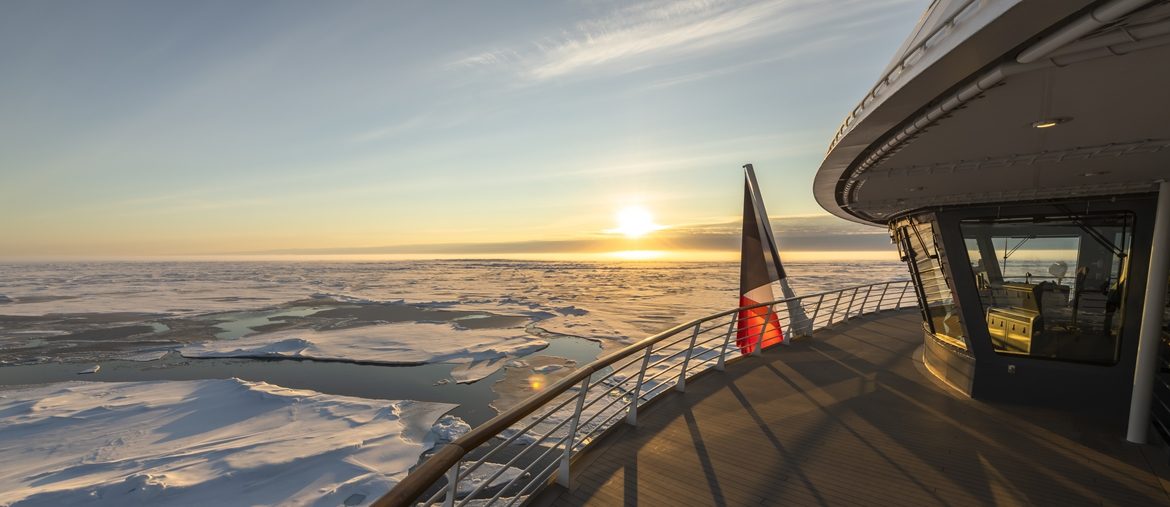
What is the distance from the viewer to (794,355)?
10.0 meters

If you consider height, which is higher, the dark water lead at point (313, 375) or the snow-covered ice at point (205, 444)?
the snow-covered ice at point (205, 444)

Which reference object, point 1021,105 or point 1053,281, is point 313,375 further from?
point 1021,105

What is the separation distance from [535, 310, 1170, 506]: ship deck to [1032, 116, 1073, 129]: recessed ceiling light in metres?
3.19

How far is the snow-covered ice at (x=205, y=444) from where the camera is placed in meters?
9.84

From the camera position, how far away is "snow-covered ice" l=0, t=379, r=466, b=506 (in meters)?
9.84

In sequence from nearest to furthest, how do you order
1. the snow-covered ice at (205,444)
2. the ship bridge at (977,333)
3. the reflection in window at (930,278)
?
the ship bridge at (977,333) → the reflection in window at (930,278) → the snow-covered ice at (205,444)

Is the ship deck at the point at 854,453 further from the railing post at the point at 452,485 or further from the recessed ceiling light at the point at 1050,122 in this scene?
the recessed ceiling light at the point at 1050,122

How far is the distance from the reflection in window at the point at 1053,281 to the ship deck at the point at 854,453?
3.26 feet

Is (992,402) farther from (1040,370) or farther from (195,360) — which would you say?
(195,360)

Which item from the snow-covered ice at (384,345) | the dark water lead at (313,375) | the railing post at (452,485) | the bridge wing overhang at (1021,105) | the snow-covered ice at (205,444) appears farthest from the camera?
the snow-covered ice at (384,345)

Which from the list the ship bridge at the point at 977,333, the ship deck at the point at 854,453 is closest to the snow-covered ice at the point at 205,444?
the ship deck at the point at 854,453

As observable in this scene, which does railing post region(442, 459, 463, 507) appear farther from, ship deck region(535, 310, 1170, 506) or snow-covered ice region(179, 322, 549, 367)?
snow-covered ice region(179, 322, 549, 367)

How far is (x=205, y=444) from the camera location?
12.4 m

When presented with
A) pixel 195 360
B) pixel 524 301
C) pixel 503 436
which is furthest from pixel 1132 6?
pixel 524 301
